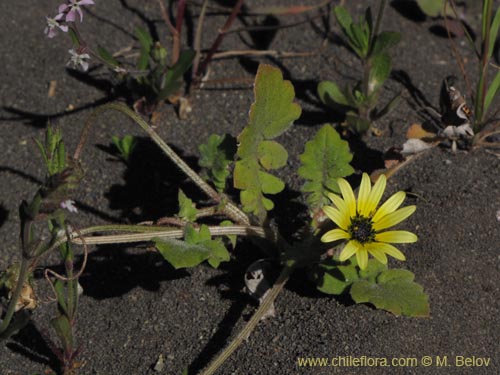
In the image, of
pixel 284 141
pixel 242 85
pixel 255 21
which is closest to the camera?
pixel 284 141

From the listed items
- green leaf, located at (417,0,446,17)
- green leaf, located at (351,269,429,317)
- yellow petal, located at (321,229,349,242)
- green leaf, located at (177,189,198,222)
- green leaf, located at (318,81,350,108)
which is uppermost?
green leaf, located at (417,0,446,17)

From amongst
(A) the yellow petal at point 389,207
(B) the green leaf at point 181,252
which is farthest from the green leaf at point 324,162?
(B) the green leaf at point 181,252

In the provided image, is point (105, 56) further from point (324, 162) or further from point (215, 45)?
point (324, 162)

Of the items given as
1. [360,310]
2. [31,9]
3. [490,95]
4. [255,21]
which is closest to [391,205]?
[360,310]

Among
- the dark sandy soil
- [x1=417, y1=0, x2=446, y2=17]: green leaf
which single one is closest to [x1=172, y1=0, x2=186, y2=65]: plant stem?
the dark sandy soil

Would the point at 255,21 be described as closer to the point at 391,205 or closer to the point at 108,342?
the point at 391,205

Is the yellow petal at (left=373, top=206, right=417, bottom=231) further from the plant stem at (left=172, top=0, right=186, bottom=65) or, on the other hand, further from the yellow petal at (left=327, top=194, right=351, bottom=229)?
the plant stem at (left=172, top=0, right=186, bottom=65)
